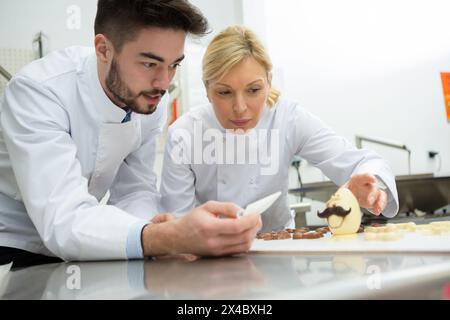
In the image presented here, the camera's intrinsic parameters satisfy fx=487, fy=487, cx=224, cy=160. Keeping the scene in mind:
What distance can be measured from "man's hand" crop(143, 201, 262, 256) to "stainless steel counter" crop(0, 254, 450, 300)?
0.02 m

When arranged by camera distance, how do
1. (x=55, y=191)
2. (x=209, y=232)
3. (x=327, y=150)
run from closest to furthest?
(x=209, y=232), (x=55, y=191), (x=327, y=150)

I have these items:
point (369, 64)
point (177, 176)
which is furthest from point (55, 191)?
point (369, 64)

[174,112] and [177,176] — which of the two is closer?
[177,176]

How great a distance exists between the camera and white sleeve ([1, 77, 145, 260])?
34.5 inches

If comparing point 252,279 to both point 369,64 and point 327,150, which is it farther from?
point 369,64

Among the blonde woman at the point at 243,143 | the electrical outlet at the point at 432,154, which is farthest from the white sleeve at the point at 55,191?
the electrical outlet at the point at 432,154

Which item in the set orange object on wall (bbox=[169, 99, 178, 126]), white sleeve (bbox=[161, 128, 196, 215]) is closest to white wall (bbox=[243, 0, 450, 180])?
orange object on wall (bbox=[169, 99, 178, 126])

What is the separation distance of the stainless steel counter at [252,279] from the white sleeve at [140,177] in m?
0.56

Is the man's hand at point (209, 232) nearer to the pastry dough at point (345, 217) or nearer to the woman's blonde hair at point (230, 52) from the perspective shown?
the pastry dough at point (345, 217)

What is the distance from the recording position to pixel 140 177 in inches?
56.4

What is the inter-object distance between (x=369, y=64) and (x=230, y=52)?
109 inches

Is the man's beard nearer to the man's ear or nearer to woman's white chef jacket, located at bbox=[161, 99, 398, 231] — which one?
the man's ear
